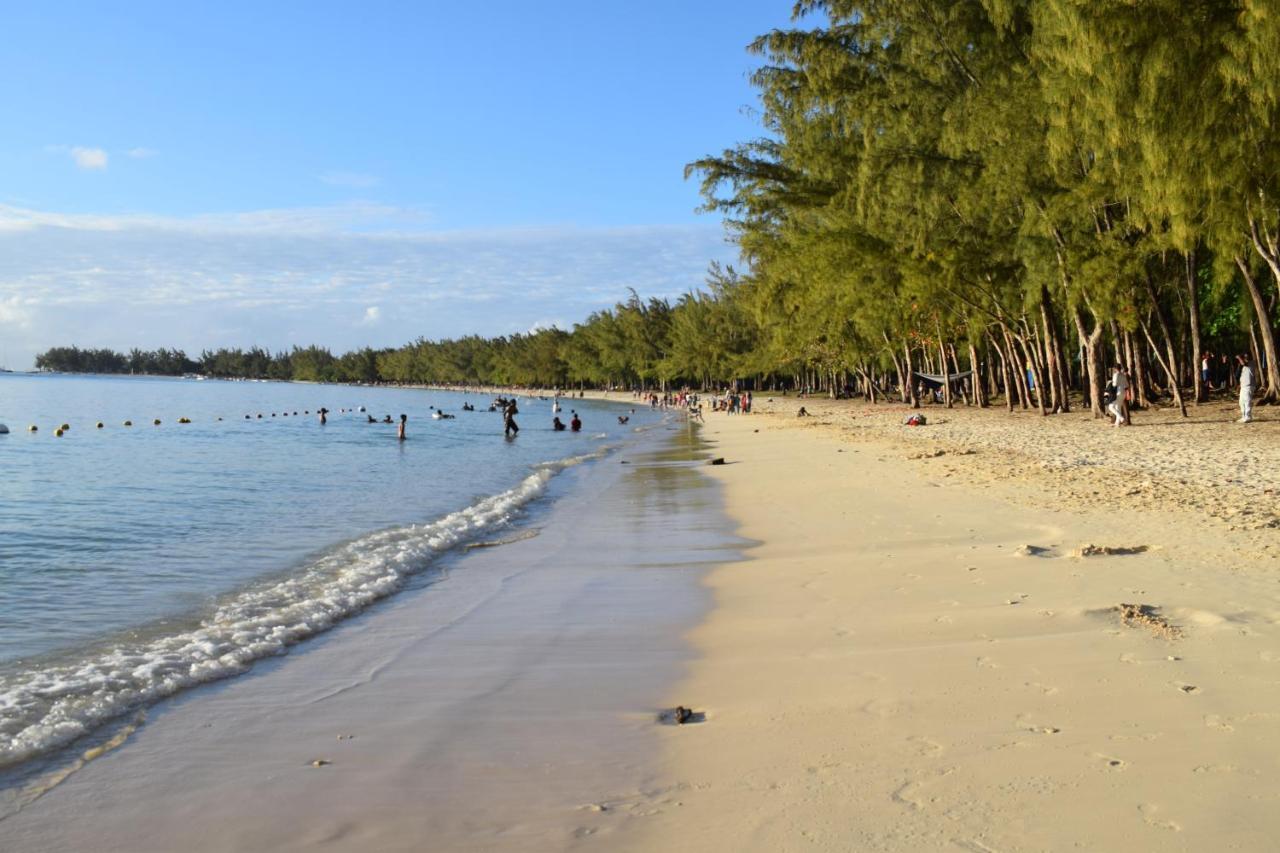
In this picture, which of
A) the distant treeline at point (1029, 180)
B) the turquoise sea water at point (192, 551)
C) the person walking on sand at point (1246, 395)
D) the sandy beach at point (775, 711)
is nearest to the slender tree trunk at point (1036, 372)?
the distant treeline at point (1029, 180)

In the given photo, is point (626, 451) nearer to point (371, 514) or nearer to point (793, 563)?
point (371, 514)

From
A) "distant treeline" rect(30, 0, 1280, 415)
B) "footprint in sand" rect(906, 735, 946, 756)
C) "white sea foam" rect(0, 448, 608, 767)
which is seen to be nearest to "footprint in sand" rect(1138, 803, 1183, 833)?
"footprint in sand" rect(906, 735, 946, 756)

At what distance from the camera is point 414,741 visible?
16.5 feet

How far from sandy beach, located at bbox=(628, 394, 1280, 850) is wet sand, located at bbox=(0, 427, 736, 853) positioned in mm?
421

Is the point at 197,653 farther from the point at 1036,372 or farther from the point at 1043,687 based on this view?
the point at 1036,372

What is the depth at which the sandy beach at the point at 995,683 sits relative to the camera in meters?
3.71

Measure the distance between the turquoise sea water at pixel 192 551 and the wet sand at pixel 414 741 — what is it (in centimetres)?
55

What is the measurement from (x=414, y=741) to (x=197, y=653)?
3.00 m

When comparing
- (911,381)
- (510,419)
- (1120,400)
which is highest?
(911,381)

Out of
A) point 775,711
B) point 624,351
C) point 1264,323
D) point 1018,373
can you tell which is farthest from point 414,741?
point 624,351

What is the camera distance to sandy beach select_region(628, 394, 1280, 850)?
3.71 meters

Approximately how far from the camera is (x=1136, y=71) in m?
13.8

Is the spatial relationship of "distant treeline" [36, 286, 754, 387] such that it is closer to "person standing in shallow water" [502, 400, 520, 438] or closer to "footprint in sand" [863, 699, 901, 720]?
"person standing in shallow water" [502, 400, 520, 438]

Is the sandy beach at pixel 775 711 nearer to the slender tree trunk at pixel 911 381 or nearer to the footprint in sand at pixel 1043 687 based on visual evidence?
the footprint in sand at pixel 1043 687
